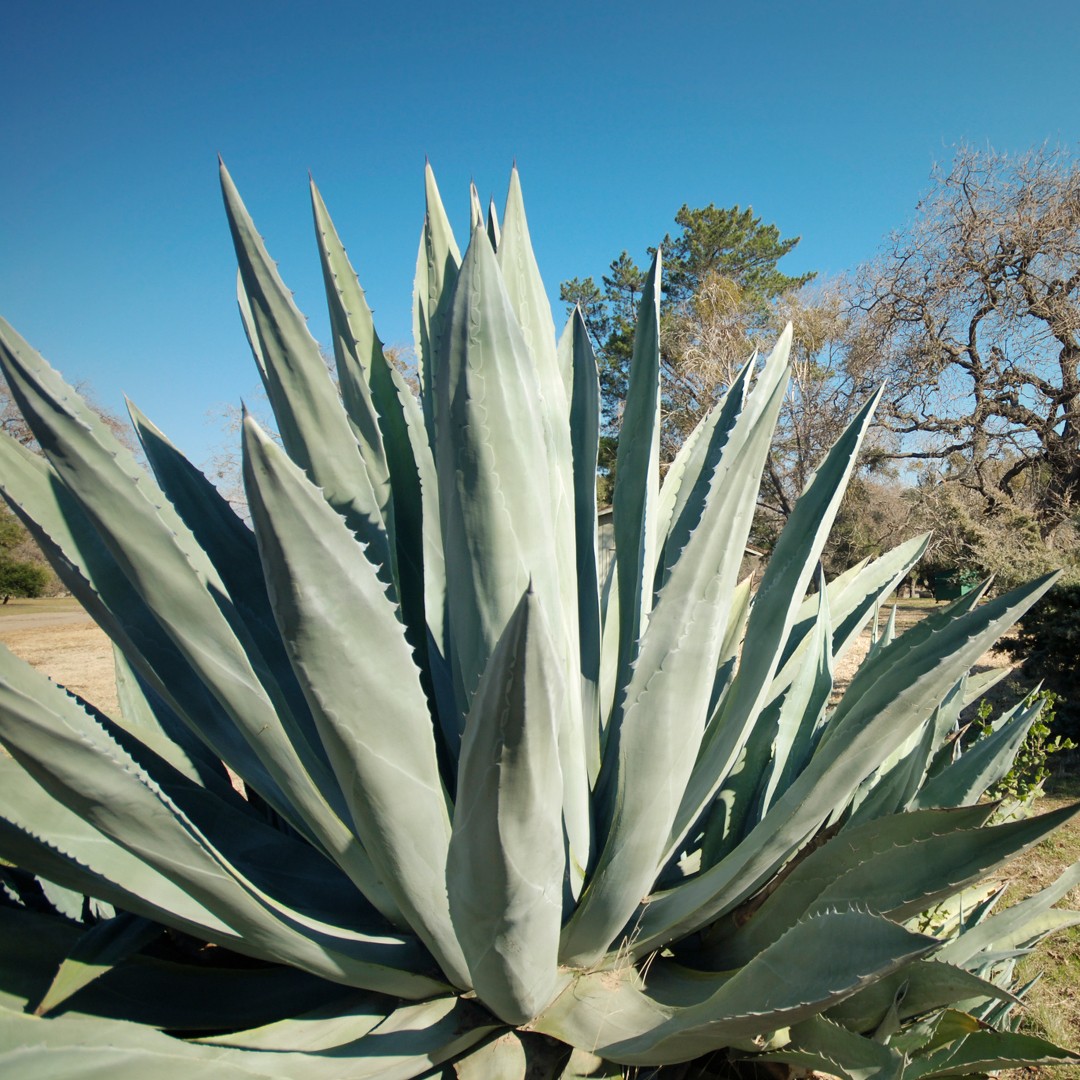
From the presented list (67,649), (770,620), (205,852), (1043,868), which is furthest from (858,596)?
(67,649)

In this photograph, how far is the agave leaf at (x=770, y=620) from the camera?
144 centimetres

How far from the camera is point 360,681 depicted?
1101 mm

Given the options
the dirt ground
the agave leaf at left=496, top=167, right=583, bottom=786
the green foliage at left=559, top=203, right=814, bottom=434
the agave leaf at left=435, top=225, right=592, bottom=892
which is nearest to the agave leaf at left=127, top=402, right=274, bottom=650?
the agave leaf at left=435, top=225, right=592, bottom=892

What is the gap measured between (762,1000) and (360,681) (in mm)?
682

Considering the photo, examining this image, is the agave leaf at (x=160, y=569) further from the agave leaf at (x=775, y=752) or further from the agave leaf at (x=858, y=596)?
the agave leaf at (x=858, y=596)

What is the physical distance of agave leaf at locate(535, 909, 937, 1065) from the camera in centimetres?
97

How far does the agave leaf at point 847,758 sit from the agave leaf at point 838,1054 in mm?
216

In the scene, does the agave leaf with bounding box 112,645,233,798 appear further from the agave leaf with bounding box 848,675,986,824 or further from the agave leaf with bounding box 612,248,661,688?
the agave leaf with bounding box 848,675,986,824

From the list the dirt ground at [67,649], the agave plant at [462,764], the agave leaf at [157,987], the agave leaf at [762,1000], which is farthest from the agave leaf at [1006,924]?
the dirt ground at [67,649]

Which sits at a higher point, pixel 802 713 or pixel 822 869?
pixel 802 713

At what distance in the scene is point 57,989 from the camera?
1.17m

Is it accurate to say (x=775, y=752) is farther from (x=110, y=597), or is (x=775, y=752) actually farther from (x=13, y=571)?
(x=13, y=571)

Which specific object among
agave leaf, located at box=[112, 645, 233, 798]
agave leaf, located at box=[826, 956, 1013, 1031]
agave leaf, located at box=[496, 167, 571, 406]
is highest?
agave leaf, located at box=[496, 167, 571, 406]

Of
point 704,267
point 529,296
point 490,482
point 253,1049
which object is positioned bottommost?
point 253,1049
